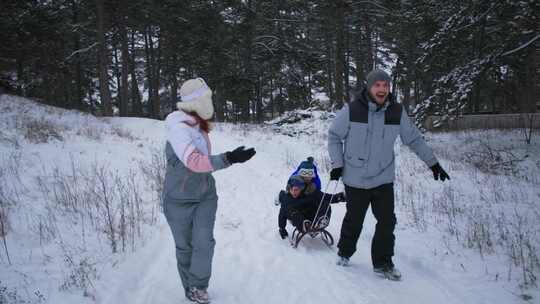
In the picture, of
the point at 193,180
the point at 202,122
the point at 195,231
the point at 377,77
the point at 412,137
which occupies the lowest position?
the point at 195,231

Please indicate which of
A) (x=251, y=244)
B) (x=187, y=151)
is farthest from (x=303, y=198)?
(x=187, y=151)

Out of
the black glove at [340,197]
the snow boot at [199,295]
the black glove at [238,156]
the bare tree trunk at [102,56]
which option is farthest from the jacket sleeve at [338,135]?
the bare tree trunk at [102,56]

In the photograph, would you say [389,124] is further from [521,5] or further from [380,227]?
[521,5]

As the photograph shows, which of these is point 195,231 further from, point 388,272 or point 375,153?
point 388,272

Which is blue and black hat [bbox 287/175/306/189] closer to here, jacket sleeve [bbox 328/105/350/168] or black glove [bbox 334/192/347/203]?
black glove [bbox 334/192/347/203]

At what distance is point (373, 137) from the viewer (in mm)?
4250

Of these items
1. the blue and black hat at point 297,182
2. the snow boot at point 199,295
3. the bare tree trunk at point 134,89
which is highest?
the bare tree trunk at point 134,89

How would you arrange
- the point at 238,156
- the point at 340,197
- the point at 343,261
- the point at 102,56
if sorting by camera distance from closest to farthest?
1. the point at 238,156
2. the point at 343,261
3. the point at 340,197
4. the point at 102,56

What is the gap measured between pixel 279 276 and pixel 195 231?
1.42 metres

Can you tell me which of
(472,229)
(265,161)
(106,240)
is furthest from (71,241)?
(265,161)

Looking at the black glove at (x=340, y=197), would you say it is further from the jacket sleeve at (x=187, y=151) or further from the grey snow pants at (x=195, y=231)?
the jacket sleeve at (x=187, y=151)

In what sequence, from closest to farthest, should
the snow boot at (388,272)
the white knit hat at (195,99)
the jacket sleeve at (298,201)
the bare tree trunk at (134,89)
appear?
the white knit hat at (195,99) → the snow boot at (388,272) → the jacket sleeve at (298,201) → the bare tree trunk at (134,89)

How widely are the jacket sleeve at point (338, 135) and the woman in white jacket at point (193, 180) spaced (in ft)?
4.98

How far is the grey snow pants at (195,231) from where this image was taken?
11.2ft
